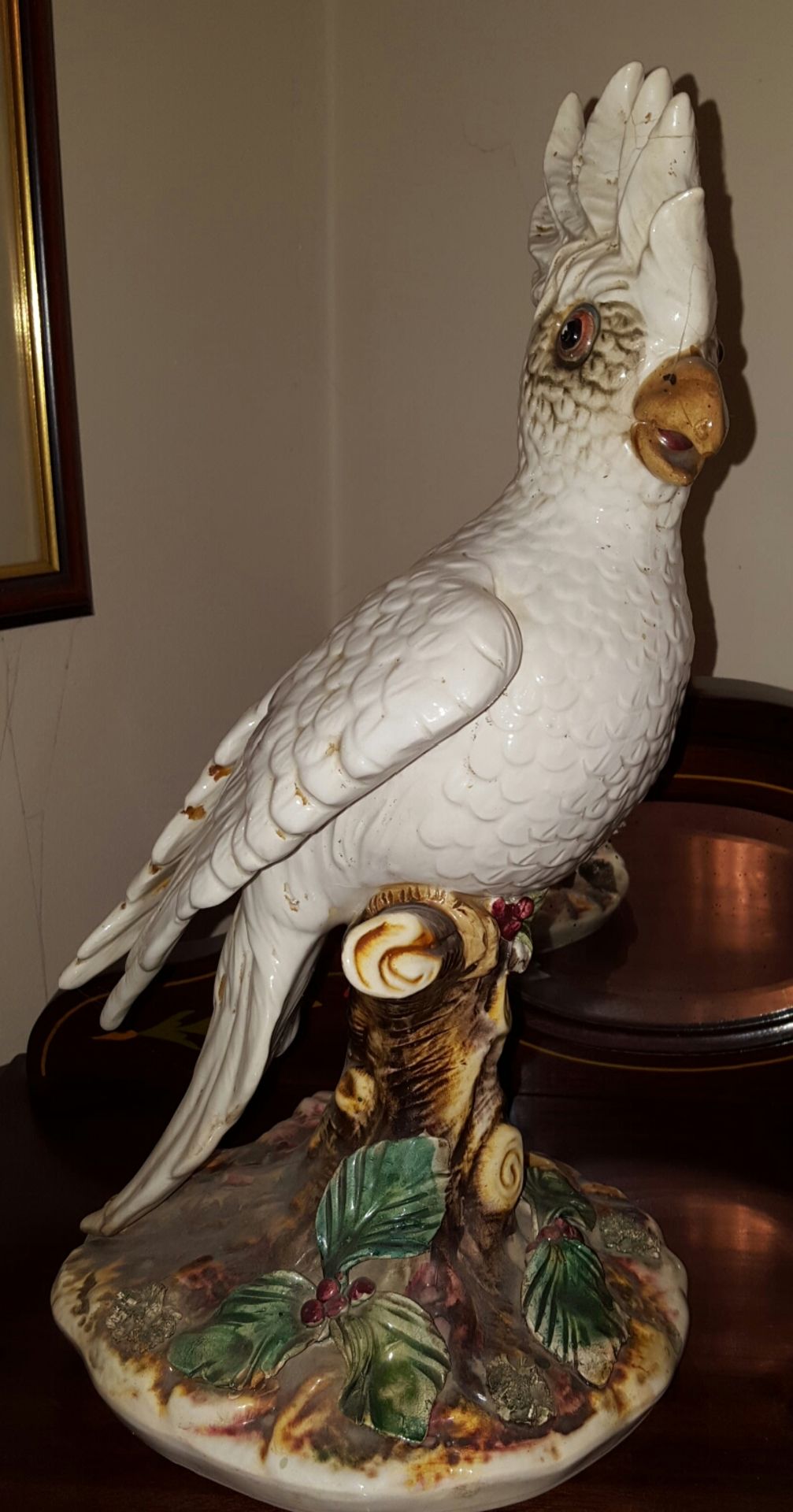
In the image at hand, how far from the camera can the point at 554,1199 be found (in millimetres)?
798

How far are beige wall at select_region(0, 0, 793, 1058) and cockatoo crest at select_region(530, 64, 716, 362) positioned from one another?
0.51m

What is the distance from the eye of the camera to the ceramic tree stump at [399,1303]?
0.64 meters

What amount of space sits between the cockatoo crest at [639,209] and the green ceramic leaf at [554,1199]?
0.53 metres

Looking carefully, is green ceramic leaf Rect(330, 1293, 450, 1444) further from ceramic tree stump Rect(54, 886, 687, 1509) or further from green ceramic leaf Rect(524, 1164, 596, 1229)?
green ceramic leaf Rect(524, 1164, 596, 1229)

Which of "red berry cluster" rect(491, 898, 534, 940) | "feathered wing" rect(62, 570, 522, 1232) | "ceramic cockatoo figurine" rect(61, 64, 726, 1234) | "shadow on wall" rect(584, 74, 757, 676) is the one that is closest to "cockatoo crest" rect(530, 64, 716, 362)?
"ceramic cockatoo figurine" rect(61, 64, 726, 1234)

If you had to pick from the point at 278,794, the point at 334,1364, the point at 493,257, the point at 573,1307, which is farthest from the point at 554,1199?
the point at 493,257

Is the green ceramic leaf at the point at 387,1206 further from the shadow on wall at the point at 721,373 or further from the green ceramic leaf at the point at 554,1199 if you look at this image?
the shadow on wall at the point at 721,373

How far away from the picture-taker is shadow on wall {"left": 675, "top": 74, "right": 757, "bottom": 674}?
3.50 feet

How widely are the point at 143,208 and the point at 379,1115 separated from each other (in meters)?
0.83

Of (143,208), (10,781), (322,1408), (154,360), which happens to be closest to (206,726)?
(10,781)

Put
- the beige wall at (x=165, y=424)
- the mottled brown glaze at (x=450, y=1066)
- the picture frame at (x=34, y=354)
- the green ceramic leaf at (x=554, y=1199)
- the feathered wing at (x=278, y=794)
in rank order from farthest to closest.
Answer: the beige wall at (x=165, y=424), the picture frame at (x=34, y=354), the green ceramic leaf at (x=554, y=1199), the mottled brown glaze at (x=450, y=1066), the feathered wing at (x=278, y=794)

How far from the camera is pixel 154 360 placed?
113 centimetres

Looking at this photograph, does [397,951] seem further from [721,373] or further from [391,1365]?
[721,373]

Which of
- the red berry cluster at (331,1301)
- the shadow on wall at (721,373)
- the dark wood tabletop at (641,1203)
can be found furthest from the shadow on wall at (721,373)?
the red berry cluster at (331,1301)
